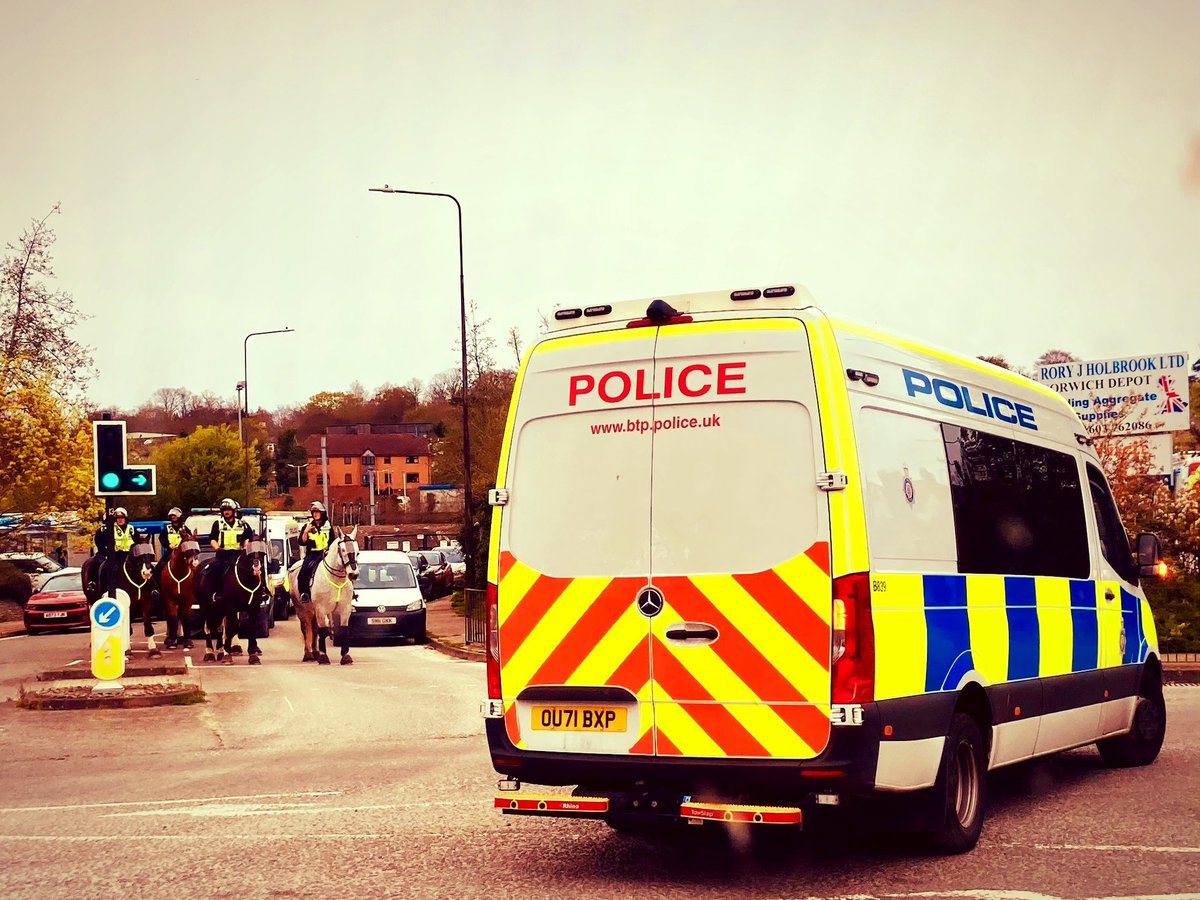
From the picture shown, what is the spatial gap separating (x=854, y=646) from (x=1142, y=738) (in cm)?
555

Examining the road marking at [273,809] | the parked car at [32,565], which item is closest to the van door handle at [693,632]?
the road marking at [273,809]

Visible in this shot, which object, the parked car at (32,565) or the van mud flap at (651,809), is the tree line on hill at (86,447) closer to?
the parked car at (32,565)

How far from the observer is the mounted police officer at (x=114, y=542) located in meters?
21.7

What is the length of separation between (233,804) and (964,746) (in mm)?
5239

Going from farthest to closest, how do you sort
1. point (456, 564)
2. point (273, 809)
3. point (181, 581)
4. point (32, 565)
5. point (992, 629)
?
point (456, 564), point (32, 565), point (181, 581), point (273, 809), point (992, 629)

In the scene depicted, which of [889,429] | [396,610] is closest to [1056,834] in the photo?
[889,429]

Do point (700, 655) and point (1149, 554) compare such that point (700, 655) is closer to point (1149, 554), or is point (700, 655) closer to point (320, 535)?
point (1149, 554)

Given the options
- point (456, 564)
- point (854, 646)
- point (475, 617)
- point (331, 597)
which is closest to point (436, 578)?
point (456, 564)

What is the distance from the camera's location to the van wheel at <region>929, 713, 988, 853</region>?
816 cm

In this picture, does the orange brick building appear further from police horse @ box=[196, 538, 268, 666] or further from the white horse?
the white horse

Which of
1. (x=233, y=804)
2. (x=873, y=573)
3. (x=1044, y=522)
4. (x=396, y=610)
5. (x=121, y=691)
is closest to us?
(x=873, y=573)

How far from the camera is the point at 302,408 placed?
185 m

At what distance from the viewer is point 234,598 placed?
25.0m

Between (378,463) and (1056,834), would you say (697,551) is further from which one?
(378,463)
